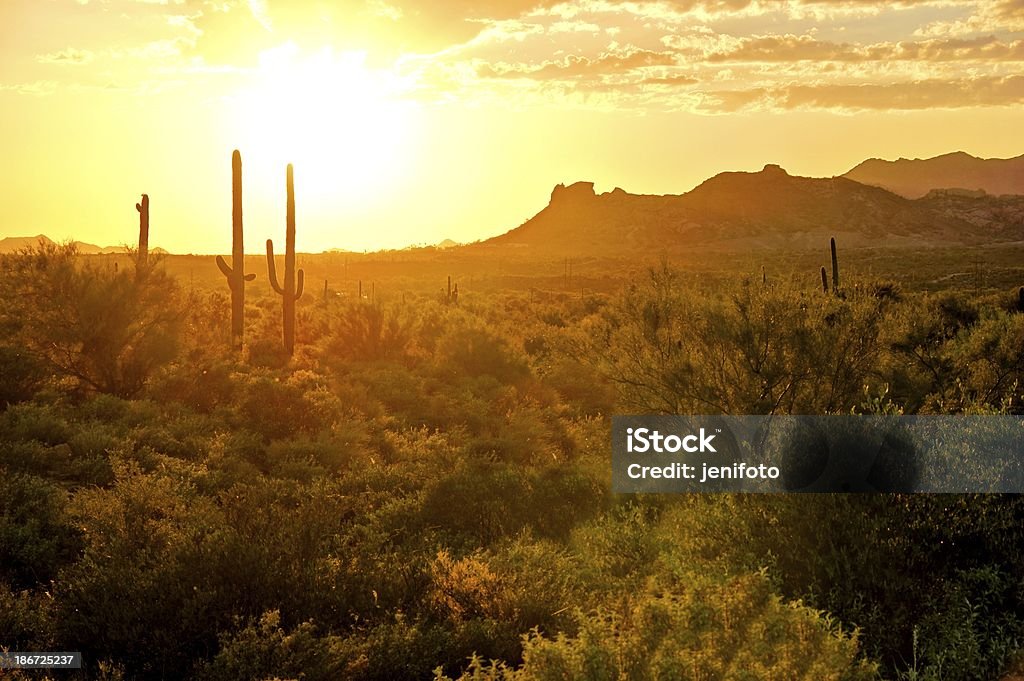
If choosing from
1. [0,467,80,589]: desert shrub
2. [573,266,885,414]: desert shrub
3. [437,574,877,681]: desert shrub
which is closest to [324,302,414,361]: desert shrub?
[573,266,885,414]: desert shrub

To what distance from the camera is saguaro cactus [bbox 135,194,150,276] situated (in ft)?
67.9

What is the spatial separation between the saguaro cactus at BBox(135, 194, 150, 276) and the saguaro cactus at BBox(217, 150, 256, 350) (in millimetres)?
2168

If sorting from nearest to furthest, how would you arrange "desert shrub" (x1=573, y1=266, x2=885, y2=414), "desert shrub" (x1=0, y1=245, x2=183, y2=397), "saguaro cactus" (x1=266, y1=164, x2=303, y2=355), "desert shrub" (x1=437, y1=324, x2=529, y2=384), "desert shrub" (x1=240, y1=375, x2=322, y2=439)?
"desert shrub" (x1=573, y1=266, x2=885, y2=414)
"desert shrub" (x1=240, y1=375, x2=322, y2=439)
"desert shrub" (x1=0, y1=245, x2=183, y2=397)
"desert shrub" (x1=437, y1=324, x2=529, y2=384)
"saguaro cactus" (x1=266, y1=164, x2=303, y2=355)

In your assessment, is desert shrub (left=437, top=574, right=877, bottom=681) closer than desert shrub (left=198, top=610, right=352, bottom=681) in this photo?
Yes

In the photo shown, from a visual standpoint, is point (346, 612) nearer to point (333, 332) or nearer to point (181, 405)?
point (181, 405)

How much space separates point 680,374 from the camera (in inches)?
478

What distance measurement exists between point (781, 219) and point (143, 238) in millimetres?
157997

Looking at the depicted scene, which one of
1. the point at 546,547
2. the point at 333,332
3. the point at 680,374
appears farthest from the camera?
the point at 333,332

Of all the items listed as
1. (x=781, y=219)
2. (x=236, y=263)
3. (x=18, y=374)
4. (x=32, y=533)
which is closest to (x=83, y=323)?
(x=18, y=374)

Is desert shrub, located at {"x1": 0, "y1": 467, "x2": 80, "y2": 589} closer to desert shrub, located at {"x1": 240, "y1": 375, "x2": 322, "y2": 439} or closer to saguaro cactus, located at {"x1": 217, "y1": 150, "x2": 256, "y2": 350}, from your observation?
desert shrub, located at {"x1": 240, "y1": 375, "x2": 322, "y2": 439}

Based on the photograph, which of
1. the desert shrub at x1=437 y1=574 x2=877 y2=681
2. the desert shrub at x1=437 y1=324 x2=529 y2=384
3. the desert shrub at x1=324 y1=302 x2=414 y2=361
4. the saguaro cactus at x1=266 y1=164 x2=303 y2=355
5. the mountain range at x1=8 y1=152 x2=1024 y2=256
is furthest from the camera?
the mountain range at x1=8 y1=152 x2=1024 y2=256

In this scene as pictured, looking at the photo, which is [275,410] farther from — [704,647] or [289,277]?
[704,647]

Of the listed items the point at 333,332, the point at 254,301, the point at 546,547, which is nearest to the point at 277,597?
the point at 546,547

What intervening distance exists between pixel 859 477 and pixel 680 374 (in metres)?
3.93
